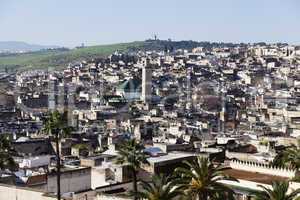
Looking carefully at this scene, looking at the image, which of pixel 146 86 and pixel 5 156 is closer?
pixel 5 156

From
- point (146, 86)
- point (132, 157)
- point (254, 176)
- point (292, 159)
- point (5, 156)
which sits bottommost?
point (146, 86)

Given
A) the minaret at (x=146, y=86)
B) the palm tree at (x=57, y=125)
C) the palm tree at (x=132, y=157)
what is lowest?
the minaret at (x=146, y=86)

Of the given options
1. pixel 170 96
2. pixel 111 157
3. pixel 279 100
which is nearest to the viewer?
pixel 111 157

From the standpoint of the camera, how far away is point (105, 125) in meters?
89.6

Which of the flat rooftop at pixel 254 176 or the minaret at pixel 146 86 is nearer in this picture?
the flat rooftop at pixel 254 176

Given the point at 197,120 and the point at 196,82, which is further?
the point at 196,82

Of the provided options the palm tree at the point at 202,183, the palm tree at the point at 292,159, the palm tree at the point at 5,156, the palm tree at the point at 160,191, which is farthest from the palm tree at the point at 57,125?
the palm tree at the point at 292,159

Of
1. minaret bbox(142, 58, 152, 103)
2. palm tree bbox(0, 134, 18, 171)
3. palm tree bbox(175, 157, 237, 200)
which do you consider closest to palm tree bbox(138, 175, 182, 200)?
palm tree bbox(175, 157, 237, 200)

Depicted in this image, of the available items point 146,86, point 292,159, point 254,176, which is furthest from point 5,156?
point 146,86

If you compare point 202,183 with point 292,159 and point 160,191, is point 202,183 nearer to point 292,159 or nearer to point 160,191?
point 160,191

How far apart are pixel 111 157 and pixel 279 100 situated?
87.9 m

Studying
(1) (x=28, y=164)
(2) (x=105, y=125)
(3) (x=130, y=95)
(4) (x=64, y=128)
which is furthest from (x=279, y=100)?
(4) (x=64, y=128)

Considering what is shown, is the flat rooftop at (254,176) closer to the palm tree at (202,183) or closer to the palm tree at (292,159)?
the palm tree at (292,159)

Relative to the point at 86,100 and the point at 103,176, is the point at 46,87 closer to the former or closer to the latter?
the point at 86,100
